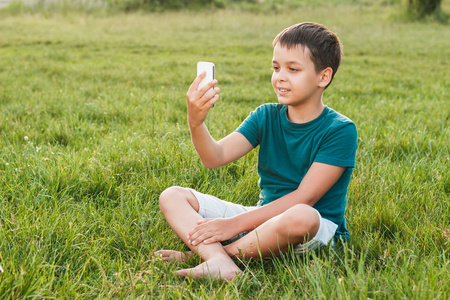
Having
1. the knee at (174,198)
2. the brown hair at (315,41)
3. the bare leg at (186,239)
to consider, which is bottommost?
the bare leg at (186,239)

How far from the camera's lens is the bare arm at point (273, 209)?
2295mm

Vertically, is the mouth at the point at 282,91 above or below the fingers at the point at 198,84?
below

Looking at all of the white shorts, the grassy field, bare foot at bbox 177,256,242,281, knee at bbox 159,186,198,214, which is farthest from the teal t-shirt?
bare foot at bbox 177,256,242,281

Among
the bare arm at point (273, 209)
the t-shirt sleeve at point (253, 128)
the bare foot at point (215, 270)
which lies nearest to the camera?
the bare foot at point (215, 270)

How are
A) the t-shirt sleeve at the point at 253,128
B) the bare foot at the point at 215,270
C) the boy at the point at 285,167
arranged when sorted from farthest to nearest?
the t-shirt sleeve at the point at 253,128 < the boy at the point at 285,167 < the bare foot at the point at 215,270

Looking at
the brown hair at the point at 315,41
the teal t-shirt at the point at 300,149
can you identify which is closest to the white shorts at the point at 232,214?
the teal t-shirt at the point at 300,149

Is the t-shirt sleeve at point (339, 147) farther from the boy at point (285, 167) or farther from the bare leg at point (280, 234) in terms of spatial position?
the bare leg at point (280, 234)

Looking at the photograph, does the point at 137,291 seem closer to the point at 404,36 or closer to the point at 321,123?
the point at 321,123

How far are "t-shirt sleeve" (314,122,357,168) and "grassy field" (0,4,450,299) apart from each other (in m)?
0.40

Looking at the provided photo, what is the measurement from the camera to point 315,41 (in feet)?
7.80

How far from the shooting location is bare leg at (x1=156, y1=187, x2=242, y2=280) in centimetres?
209

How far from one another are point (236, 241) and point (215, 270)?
292 mm

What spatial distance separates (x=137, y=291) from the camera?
192 cm

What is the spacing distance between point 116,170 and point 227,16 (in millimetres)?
13983
